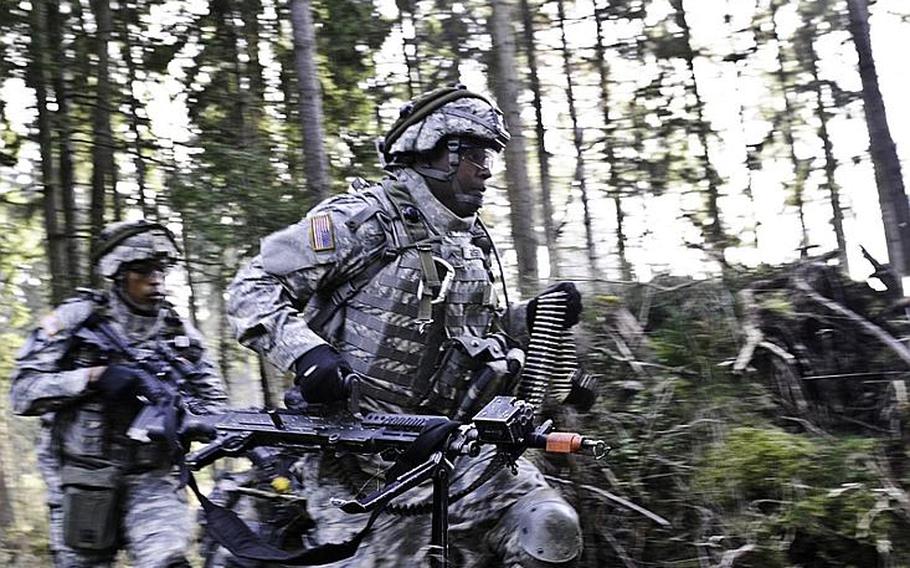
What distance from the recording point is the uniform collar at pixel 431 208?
450 centimetres

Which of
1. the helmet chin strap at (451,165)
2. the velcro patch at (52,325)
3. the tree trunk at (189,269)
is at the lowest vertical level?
the velcro patch at (52,325)

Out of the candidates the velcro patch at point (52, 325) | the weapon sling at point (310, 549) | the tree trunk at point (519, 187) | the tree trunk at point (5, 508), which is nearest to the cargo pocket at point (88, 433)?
the velcro patch at point (52, 325)

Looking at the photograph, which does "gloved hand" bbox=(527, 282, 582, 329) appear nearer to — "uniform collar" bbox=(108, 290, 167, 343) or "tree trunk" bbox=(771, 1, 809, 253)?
"uniform collar" bbox=(108, 290, 167, 343)

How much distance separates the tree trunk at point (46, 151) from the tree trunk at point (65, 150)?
70mm

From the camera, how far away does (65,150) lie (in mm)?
9250

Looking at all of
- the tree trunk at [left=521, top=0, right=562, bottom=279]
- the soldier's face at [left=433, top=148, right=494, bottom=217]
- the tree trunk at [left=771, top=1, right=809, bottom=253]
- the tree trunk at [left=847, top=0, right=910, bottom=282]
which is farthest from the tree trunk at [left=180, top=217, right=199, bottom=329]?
the tree trunk at [left=771, top=1, right=809, bottom=253]

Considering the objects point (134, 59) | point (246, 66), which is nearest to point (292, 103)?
point (246, 66)

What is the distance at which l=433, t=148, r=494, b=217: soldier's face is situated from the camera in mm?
4520

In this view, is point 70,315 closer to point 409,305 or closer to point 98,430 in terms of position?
point 98,430

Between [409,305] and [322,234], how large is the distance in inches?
19.1

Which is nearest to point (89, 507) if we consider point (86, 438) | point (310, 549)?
point (86, 438)

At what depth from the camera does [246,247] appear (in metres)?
8.09

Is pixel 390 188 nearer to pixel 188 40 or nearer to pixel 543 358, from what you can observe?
pixel 543 358

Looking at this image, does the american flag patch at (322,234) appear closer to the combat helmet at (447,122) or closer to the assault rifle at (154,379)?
the combat helmet at (447,122)
